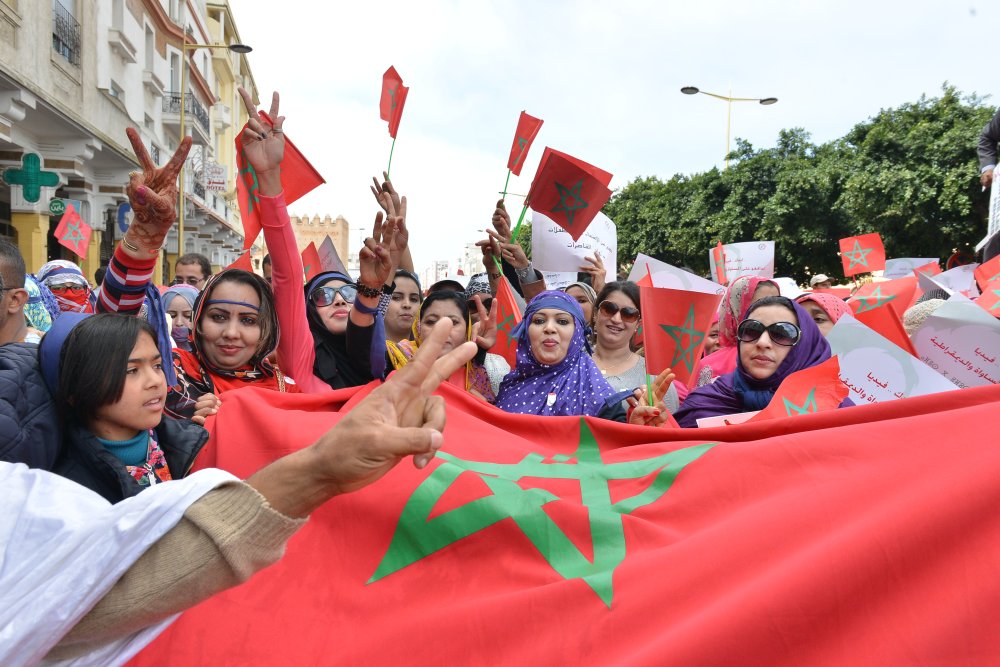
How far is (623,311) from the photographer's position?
13.0 feet

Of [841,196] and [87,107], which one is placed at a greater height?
[87,107]

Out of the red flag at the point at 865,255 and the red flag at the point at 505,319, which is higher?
the red flag at the point at 865,255

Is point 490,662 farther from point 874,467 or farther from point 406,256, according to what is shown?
point 406,256

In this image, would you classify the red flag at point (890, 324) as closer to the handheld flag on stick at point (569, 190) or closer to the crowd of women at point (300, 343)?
the crowd of women at point (300, 343)

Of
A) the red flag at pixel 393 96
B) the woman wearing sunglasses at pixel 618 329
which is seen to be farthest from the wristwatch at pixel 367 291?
the red flag at pixel 393 96

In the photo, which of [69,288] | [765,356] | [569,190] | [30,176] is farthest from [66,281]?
[30,176]

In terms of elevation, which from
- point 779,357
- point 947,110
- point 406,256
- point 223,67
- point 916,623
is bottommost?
point 916,623

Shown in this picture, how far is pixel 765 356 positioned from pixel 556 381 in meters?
0.91

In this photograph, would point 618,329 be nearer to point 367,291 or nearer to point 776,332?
point 776,332

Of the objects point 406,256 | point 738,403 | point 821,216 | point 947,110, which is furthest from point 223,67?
point 738,403

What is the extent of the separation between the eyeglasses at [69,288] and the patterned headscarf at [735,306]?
14.8 feet

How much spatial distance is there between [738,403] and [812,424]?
997mm

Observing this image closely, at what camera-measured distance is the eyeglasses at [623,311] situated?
3967 mm

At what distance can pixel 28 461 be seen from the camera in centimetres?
172
